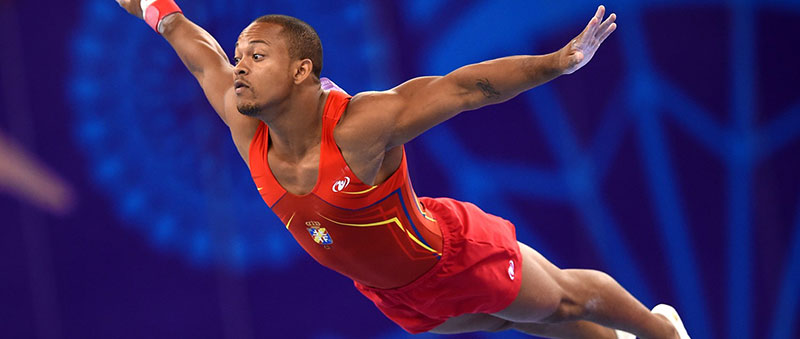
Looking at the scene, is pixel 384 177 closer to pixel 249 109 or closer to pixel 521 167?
pixel 249 109

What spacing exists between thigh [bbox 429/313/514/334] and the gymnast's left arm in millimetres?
1061

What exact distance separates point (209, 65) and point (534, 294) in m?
1.59

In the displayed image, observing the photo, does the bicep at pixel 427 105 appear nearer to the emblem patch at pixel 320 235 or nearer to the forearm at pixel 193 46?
the emblem patch at pixel 320 235

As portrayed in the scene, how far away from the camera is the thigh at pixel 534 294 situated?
3238 mm

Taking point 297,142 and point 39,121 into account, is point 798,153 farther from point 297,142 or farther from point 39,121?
point 39,121

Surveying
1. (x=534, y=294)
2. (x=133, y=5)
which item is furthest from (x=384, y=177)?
(x=133, y=5)

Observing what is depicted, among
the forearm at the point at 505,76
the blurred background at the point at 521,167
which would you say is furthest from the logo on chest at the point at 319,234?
the blurred background at the point at 521,167

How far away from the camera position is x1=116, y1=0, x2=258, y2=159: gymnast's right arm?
10.4ft

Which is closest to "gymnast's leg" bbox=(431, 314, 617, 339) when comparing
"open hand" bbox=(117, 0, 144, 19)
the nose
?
the nose

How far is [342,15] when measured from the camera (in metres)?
5.29

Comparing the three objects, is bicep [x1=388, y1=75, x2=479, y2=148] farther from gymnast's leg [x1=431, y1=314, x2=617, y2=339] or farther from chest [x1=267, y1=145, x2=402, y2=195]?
gymnast's leg [x1=431, y1=314, x2=617, y2=339]

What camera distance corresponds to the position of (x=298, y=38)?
9.59ft

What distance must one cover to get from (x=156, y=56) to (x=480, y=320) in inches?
109

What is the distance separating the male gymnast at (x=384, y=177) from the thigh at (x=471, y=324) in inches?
0.9
